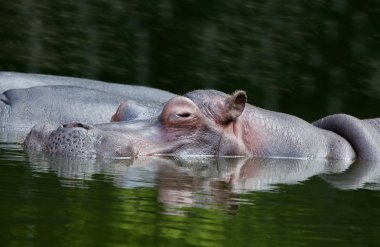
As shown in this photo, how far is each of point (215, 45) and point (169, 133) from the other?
28.3 ft

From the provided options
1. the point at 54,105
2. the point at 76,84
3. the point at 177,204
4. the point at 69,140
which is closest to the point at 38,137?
the point at 69,140

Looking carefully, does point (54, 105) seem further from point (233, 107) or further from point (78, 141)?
point (78, 141)

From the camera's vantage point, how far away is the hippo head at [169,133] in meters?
7.63

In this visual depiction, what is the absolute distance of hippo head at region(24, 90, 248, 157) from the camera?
7.63 m

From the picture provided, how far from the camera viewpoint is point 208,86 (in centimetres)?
1546

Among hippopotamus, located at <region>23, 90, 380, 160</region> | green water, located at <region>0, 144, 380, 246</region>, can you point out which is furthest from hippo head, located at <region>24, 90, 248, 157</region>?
green water, located at <region>0, 144, 380, 246</region>

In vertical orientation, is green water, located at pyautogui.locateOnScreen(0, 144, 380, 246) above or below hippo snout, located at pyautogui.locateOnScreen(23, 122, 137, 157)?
below

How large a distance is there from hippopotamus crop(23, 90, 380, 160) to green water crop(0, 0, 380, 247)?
0.24m

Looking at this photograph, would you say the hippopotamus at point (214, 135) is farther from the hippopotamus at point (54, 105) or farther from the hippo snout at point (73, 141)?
the hippopotamus at point (54, 105)

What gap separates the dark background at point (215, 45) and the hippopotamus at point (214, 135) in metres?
5.60

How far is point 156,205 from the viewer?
5293 mm

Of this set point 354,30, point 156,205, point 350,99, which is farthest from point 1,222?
point 354,30

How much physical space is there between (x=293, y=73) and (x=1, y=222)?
12.1m

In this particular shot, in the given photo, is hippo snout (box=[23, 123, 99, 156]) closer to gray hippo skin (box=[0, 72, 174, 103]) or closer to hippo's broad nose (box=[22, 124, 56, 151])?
hippo's broad nose (box=[22, 124, 56, 151])
